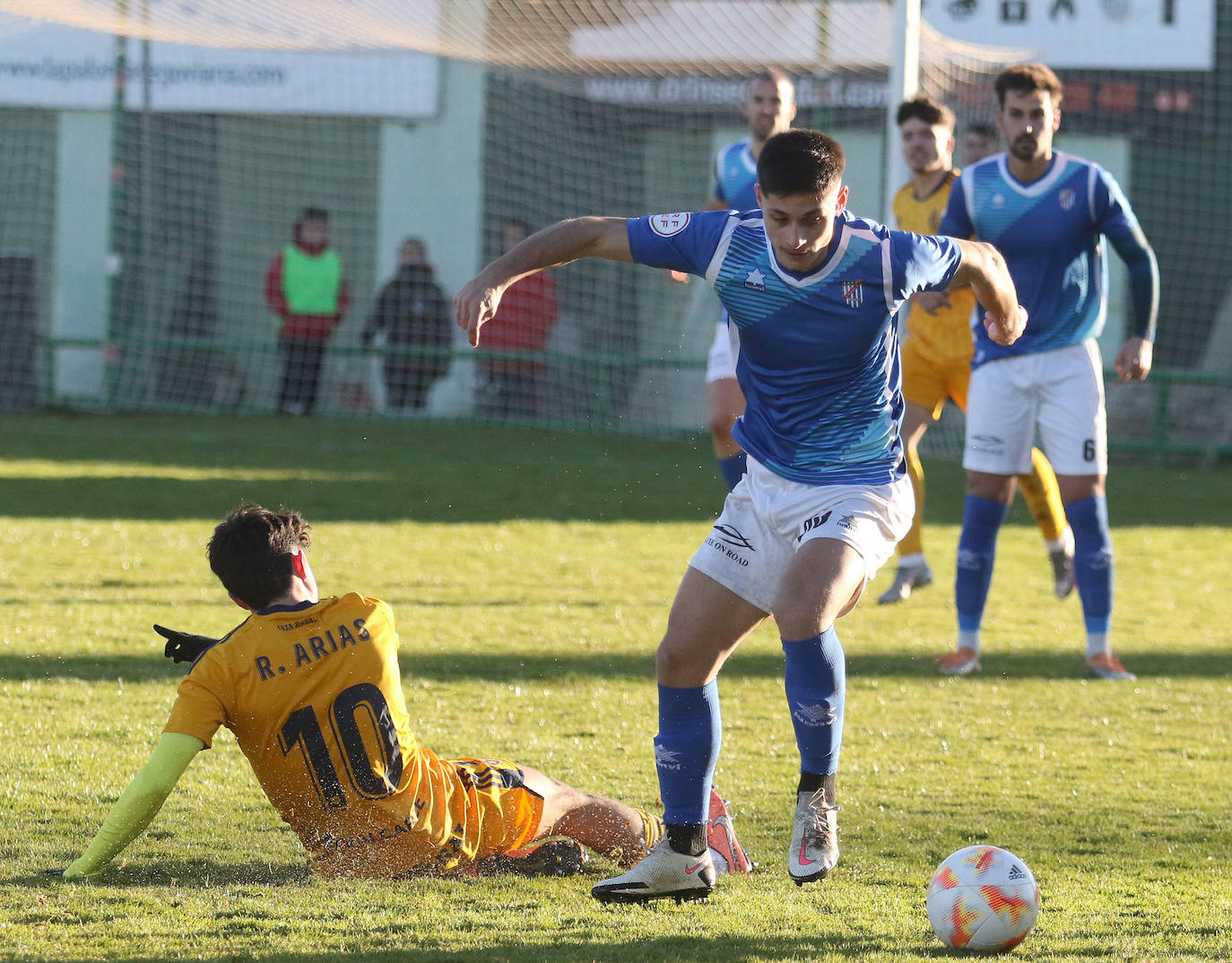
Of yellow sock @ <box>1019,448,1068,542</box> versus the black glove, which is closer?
the black glove

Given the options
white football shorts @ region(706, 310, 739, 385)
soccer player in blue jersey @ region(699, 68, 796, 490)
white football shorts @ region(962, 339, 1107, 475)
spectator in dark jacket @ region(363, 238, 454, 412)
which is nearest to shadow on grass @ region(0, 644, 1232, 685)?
white football shorts @ region(962, 339, 1107, 475)

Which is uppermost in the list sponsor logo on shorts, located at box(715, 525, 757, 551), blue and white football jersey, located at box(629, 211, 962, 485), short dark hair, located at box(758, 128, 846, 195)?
short dark hair, located at box(758, 128, 846, 195)

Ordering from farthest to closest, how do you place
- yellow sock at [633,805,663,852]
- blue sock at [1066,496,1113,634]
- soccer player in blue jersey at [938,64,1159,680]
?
blue sock at [1066,496,1113,634] < soccer player in blue jersey at [938,64,1159,680] < yellow sock at [633,805,663,852]

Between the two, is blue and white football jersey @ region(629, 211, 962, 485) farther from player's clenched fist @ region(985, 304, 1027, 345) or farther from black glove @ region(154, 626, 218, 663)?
black glove @ region(154, 626, 218, 663)

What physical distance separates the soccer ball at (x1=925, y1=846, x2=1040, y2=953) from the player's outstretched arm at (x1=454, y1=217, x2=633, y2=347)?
150 cm

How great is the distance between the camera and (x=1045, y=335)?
20.3ft

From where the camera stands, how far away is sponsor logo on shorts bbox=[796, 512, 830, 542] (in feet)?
12.1

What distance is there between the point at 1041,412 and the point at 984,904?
11.2 ft

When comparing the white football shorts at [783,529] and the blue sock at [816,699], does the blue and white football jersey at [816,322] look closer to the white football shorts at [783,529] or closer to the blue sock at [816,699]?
the white football shorts at [783,529]

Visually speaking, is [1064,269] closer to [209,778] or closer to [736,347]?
[736,347]

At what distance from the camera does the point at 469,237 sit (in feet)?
54.1

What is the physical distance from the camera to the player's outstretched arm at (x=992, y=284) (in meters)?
3.73

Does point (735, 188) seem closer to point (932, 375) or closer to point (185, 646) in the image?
point (932, 375)

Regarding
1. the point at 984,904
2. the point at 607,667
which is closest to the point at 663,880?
the point at 984,904
